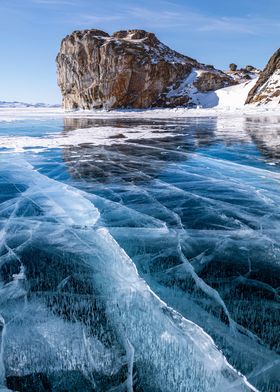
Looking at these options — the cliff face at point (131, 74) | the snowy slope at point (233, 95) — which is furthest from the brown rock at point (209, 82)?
the snowy slope at point (233, 95)

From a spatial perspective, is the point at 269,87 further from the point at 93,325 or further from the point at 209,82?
the point at 93,325

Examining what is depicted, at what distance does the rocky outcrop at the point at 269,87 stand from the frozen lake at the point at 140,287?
41811 mm

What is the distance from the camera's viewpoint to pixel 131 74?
57.2 meters

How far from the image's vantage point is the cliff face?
188 ft

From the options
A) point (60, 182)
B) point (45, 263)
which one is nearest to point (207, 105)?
point (60, 182)

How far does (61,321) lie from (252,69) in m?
90.1

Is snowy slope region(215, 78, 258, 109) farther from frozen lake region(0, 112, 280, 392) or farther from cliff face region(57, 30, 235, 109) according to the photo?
frozen lake region(0, 112, 280, 392)

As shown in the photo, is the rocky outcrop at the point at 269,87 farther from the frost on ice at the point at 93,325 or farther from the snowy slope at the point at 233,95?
the frost on ice at the point at 93,325

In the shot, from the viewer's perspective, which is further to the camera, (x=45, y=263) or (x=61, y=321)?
(x=45, y=263)

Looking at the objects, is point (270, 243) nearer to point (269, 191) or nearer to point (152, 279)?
point (152, 279)

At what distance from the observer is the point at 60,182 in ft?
23.7

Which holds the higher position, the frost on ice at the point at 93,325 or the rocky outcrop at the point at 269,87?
the rocky outcrop at the point at 269,87

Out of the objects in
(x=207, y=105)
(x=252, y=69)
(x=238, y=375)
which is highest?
(x=252, y=69)

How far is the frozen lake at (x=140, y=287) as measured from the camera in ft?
7.54
